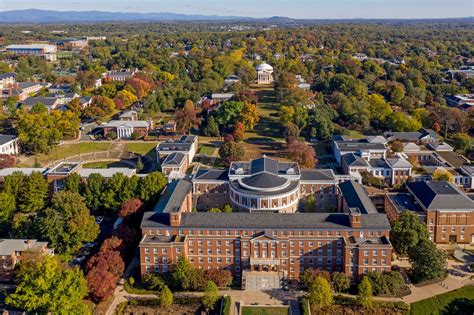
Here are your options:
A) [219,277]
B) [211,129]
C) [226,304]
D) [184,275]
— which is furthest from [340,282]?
[211,129]

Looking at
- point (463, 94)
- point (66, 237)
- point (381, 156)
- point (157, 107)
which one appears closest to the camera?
point (66, 237)

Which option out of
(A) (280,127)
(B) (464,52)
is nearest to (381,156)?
(A) (280,127)

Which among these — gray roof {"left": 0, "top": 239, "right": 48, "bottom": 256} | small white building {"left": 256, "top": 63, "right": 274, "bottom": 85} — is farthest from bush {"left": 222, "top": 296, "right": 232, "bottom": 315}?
small white building {"left": 256, "top": 63, "right": 274, "bottom": 85}

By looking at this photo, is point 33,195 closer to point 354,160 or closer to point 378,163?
point 354,160

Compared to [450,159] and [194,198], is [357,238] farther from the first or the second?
[450,159]

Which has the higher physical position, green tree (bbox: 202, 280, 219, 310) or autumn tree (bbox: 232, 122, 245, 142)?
autumn tree (bbox: 232, 122, 245, 142)

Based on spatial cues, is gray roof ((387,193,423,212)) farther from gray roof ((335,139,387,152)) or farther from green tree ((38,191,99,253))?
green tree ((38,191,99,253))
